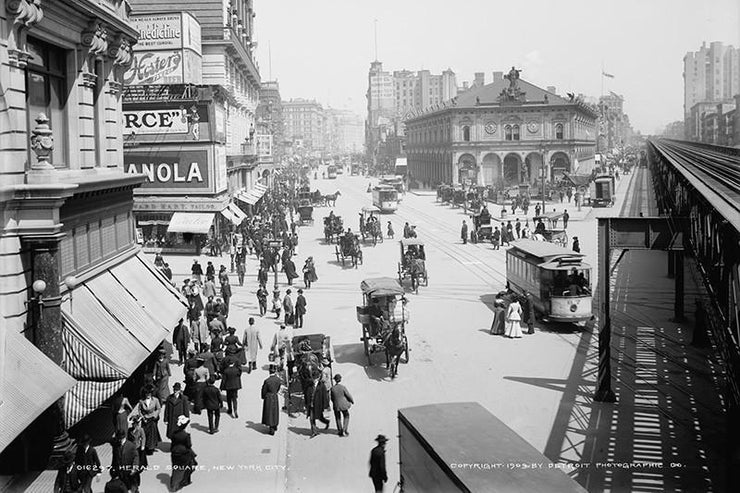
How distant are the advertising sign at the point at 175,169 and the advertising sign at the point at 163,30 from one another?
637 cm

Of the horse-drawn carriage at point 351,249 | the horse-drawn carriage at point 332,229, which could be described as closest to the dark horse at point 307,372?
the horse-drawn carriage at point 351,249

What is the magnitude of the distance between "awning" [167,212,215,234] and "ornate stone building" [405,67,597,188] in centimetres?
5533

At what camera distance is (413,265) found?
3136 centimetres

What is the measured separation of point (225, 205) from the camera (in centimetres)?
4416

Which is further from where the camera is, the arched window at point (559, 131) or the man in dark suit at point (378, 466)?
the arched window at point (559, 131)

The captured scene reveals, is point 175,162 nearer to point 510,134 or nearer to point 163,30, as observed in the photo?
point 163,30

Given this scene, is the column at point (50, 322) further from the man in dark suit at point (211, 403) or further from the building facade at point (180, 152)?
the building facade at point (180, 152)

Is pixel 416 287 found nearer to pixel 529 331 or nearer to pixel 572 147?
pixel 529 331

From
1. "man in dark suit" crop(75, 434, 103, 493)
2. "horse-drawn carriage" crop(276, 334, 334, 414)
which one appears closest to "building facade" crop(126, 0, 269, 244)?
"horse-drawn carriage" crop(276, 334, 334, 414)

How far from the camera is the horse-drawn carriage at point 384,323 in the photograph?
18938 mm

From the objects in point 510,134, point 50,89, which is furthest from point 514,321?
point 510,134

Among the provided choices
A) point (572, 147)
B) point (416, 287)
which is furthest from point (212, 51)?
point (572, 147)

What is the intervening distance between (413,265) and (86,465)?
20.5m

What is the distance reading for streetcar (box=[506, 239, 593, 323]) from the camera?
917 inches
